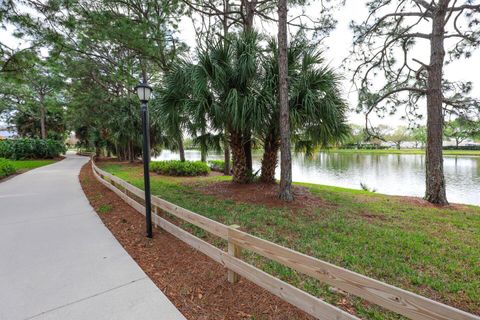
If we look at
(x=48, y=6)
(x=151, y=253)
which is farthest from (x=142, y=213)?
(x=48, y=6)

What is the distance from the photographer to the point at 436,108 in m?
6.18

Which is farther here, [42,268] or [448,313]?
[42,268]

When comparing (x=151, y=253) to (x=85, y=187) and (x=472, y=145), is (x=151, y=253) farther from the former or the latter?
(x=472, y=145)

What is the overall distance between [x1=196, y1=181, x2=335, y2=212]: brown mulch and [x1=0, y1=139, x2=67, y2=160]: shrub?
21531 mm

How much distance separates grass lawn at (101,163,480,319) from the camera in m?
2.54

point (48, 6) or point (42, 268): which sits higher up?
point (48, 6)

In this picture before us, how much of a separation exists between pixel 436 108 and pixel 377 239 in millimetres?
4815

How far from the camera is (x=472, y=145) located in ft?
152

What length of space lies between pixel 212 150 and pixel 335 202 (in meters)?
4.38

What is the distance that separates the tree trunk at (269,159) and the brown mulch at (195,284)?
4.25m

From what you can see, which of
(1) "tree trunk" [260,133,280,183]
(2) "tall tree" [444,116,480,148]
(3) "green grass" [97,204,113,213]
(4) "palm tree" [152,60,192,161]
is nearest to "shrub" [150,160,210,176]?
(4) "palm tree" [152,60,192,161]

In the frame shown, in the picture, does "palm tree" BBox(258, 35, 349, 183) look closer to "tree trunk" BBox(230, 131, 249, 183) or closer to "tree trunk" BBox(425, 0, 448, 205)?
"tree trunk" BBox(230, 131, 249, 183)

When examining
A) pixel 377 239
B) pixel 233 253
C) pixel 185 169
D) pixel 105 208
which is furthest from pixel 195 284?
pixel 185 169

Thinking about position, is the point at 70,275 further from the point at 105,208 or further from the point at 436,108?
the point at 436,108
